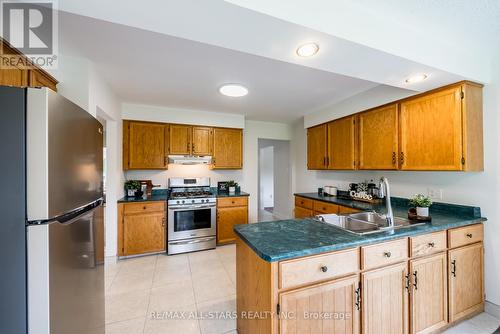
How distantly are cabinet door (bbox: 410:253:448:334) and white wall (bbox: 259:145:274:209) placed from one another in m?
5.75

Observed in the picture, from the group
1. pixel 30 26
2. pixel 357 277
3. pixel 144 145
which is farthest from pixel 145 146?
pixel 357 277

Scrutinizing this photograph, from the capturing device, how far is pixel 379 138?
8.71 feet

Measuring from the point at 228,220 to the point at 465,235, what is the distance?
3032mm

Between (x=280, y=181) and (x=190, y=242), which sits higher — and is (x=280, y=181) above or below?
above

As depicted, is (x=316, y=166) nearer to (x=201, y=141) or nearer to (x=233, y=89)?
(x=233, y=89)

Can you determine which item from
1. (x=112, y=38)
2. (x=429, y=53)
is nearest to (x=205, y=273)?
(x=112, y=38)

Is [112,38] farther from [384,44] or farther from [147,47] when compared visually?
[384,44]

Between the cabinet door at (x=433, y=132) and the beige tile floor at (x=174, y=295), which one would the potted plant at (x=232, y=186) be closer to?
the beige tile floor at (x=174, y=295)

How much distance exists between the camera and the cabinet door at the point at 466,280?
174 cm

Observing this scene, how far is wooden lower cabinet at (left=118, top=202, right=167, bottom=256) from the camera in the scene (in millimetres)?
3105

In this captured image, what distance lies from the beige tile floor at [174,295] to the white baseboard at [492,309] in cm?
5

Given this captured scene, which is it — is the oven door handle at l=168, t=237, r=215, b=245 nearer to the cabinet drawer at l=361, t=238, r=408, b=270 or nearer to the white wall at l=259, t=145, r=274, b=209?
the cabinet drawer at l=361, t=238, r=408, b=270

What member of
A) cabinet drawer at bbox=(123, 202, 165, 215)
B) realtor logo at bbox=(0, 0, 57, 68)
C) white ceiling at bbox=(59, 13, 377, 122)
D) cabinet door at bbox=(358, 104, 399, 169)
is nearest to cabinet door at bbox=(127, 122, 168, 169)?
white ceiling at bbox=(59, 13, 377, 122)

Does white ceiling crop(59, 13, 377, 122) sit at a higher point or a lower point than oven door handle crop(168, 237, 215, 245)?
higher
